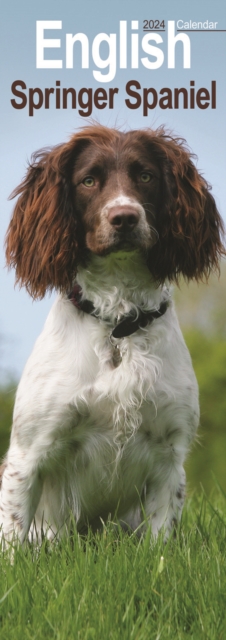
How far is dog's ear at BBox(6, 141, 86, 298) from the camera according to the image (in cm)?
376

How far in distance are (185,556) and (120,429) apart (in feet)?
2.59

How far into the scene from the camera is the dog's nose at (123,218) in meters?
3.36

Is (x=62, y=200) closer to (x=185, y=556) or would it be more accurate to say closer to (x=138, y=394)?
(x=138, y=394)

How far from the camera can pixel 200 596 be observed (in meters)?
2.64

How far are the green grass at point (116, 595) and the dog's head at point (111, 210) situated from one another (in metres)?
1.21

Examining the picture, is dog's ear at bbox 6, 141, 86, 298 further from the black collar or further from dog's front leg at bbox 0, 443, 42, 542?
dog's front leg at bbox 0, 443, 42, 542

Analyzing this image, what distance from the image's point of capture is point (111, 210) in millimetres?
3404

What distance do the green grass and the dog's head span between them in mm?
1213

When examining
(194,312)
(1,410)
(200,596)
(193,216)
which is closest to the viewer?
(200,596)

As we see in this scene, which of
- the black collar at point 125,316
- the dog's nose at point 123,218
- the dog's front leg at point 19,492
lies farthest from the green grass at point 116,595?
the dog's nose at point 123,218

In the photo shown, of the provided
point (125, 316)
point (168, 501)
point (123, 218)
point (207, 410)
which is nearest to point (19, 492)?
point (168, 501)

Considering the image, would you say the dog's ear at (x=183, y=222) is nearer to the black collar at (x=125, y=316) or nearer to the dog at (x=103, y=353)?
the dog at (x=103, y=353)

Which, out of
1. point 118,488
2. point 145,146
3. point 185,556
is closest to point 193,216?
point 145,146

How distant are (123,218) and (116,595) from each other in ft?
4.65
